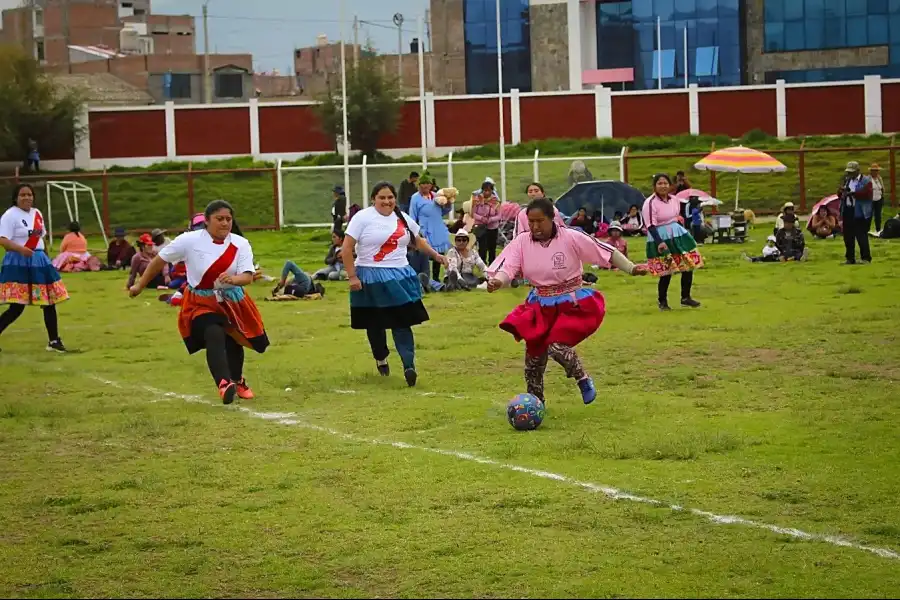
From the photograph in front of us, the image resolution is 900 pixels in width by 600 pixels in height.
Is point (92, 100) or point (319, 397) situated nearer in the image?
point (319, 397)

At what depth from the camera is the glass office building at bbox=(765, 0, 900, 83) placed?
75.4 m

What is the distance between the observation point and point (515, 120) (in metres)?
59.5

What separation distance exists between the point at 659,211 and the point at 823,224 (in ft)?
47.7

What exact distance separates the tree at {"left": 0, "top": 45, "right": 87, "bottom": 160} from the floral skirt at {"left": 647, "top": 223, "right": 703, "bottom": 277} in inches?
1849

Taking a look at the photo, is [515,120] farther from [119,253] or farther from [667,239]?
[667,239]

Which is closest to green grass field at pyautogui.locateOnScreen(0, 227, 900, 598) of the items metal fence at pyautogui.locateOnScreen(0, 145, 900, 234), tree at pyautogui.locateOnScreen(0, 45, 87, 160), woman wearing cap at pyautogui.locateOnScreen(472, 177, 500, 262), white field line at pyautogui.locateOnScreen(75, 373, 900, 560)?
white field line at pyautogui.locateOnScreen(75, 373, 900, 560)

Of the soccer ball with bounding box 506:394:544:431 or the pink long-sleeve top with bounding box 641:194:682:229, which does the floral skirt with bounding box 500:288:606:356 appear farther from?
the pink long-sleeve top with bounding box 641:194:682:229

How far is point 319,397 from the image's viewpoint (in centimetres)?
1317

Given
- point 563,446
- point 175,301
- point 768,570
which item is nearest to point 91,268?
point 175,301

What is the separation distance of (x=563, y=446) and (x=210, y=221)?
4.14 metres

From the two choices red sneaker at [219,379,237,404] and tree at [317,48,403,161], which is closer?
red sneaker at [219,379,237,404]

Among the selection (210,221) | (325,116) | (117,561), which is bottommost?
(117,561)

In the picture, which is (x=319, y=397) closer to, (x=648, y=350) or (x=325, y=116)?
(x=648, y=350)

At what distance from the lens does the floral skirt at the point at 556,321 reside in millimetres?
11359
